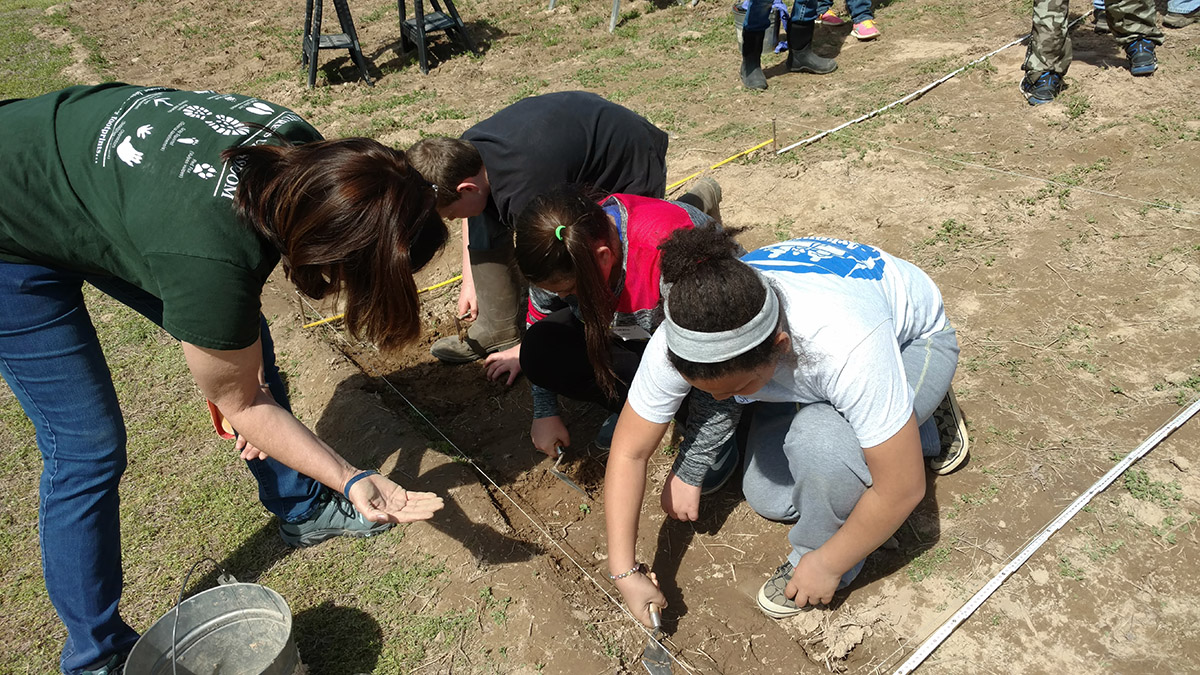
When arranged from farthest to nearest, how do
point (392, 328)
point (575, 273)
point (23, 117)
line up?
point (575, 273) → point (23, 117) → point (392, 328)

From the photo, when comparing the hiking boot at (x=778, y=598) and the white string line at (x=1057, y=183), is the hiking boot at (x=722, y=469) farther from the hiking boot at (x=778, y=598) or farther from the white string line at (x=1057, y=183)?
the white string line at (x=1057, y=183)

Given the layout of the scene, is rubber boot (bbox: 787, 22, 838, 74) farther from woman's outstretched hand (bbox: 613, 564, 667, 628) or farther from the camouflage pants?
woman's outstretched hand (bbox: 613, 564, 667, 628)

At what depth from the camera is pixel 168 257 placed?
1682mm

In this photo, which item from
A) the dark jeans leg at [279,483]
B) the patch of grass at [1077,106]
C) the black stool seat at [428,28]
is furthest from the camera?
the black stool seat at [428,28]

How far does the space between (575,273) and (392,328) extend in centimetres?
62

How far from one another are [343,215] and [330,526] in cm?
156

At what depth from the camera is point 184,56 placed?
9055mm

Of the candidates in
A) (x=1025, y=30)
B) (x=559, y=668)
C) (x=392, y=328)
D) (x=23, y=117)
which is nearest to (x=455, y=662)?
(x=559, y=668)

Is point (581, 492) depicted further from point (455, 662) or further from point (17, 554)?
point (17, 554)

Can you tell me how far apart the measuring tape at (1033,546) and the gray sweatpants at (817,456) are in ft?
0.89

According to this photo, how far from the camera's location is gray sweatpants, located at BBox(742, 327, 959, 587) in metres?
2.08

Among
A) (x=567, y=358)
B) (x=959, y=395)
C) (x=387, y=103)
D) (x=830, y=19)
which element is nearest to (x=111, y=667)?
(x=567, y=358)

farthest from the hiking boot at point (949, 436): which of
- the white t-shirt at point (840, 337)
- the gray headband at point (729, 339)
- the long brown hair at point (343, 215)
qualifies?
the long brown hair at point (343, 215)

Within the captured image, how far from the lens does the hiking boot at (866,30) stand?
271 inches
